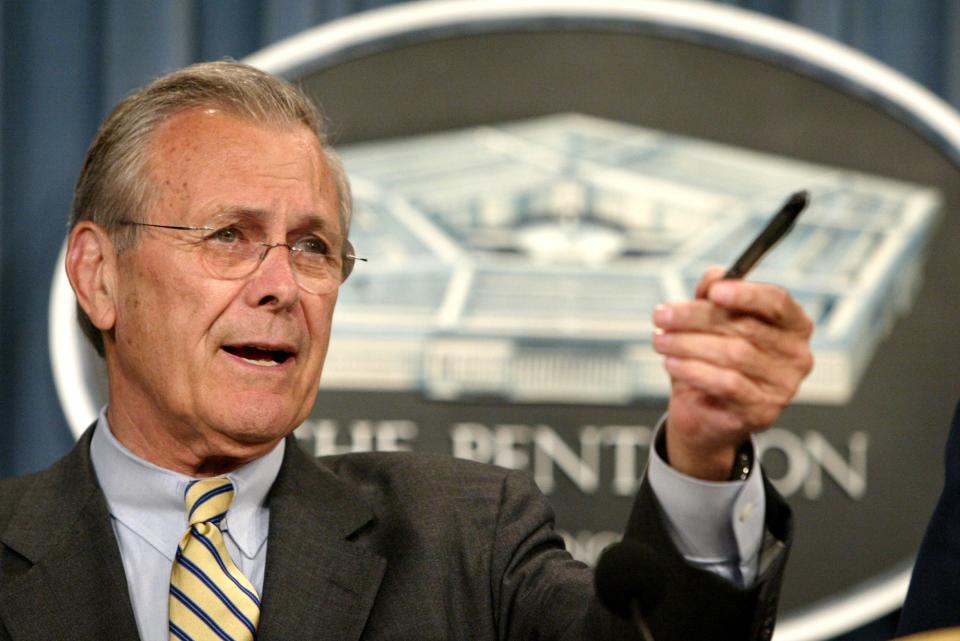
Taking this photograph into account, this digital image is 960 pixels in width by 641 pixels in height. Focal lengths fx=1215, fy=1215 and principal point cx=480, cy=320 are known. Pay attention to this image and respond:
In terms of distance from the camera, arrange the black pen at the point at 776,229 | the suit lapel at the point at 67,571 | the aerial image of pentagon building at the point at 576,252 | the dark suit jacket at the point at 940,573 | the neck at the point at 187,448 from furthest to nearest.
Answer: the aerial image of pentagon building at the point at 576,252, the neck at the point at 187,448, the suit lapel at the point at 67,571, the dark suit jacket at the point at 940,573, the black pen at the point at 776,229

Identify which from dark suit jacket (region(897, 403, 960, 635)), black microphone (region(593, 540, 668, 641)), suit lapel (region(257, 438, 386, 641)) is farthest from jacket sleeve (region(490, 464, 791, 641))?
suit lapel (region(257, 438, 386, 641))

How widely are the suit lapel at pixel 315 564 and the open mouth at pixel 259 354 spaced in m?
0.16

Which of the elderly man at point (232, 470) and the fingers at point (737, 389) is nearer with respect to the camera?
the fingers at point (737, 389)

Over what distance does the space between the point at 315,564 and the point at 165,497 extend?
0.22 meters

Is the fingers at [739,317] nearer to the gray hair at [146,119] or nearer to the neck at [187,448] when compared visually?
the neck at [187,448]

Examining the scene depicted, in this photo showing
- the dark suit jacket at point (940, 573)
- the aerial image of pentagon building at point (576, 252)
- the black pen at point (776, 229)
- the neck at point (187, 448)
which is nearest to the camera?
the black pen at point (776, 229)

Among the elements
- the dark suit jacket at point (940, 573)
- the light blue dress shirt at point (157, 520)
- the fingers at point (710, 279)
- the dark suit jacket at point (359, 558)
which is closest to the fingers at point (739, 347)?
the fingers at point (710, 279)

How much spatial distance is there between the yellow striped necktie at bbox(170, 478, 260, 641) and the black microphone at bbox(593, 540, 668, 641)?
1.93 feet

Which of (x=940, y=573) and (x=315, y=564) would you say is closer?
(x=940, y=573)

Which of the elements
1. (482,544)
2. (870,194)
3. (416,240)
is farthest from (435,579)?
(870,194)

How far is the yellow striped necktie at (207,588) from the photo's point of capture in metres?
1.49

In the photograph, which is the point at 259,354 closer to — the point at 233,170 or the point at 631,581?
the point at 233,170

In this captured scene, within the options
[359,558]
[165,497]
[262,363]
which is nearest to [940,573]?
[359,558]

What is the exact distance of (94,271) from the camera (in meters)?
1.71
